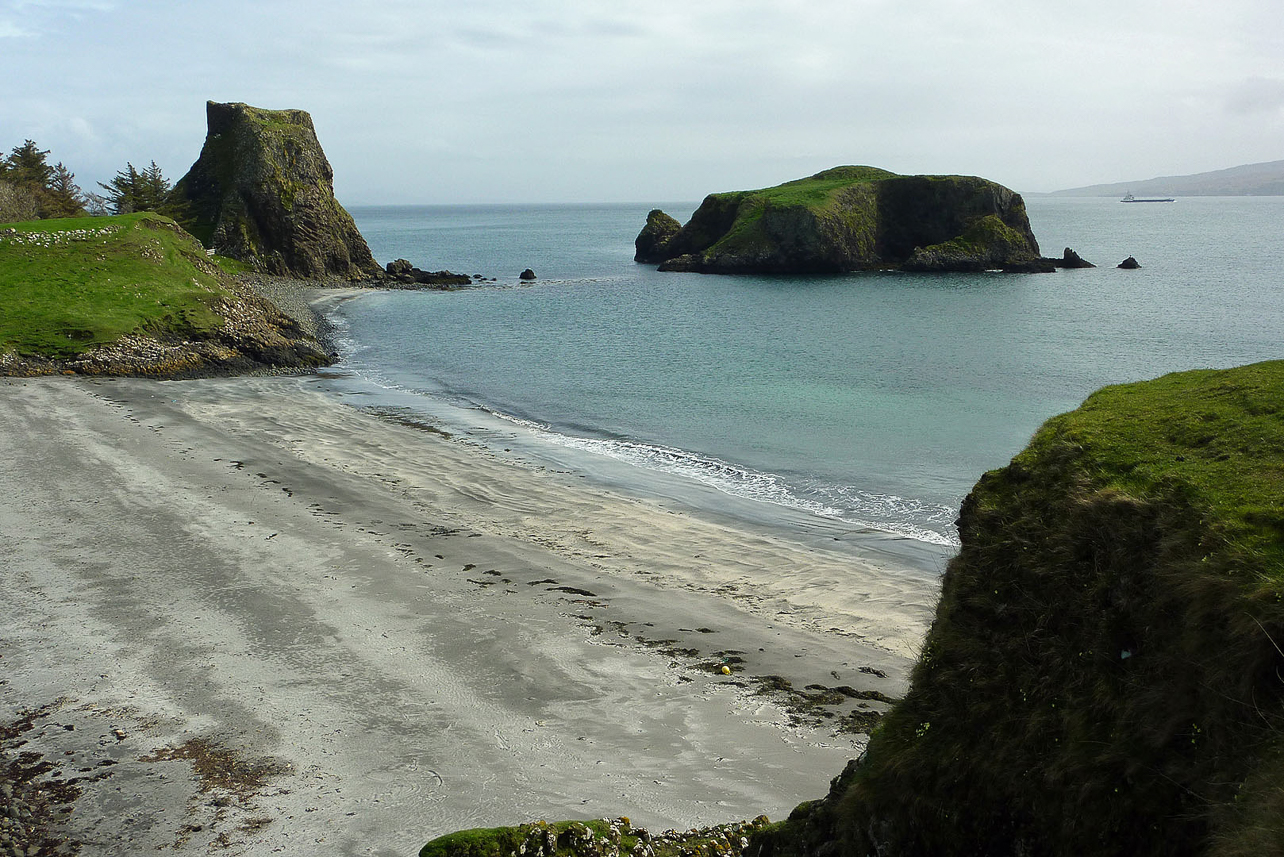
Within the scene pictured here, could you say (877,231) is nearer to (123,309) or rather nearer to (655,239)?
(655,239)

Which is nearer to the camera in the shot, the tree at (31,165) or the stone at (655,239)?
the tree at (31,165)

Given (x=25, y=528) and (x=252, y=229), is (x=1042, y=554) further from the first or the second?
(x=252, y=229)

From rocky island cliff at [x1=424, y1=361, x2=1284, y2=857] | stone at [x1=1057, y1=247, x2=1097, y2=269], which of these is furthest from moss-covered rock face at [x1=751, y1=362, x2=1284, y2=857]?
stone at [x1=1057, y1=247, x2=1097, y2=269]

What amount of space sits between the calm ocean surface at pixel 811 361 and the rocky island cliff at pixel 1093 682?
46.9 feet

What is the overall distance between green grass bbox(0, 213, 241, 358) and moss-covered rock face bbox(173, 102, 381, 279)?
99.9 feet

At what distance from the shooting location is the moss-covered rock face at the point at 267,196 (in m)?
81.0

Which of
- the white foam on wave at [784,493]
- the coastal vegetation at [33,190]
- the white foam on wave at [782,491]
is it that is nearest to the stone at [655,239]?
the coastal vegetation at [33,190]

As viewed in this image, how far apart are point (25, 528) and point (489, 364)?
31803mm

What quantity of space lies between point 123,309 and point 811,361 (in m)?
34.8

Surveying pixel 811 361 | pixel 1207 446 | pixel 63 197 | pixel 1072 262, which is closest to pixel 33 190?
pixel 63 197

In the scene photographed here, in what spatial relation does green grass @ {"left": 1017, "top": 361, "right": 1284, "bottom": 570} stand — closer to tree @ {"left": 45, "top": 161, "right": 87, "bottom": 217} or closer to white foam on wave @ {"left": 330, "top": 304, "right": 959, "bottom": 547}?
white foam on wave @ {"left": 330, "top": 304, "right": 959, "bottom": 547}

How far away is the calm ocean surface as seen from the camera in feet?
93.8

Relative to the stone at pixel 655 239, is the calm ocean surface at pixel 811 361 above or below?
below

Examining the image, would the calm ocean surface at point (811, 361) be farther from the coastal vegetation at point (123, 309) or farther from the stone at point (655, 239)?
the stone at point (655, 239)
